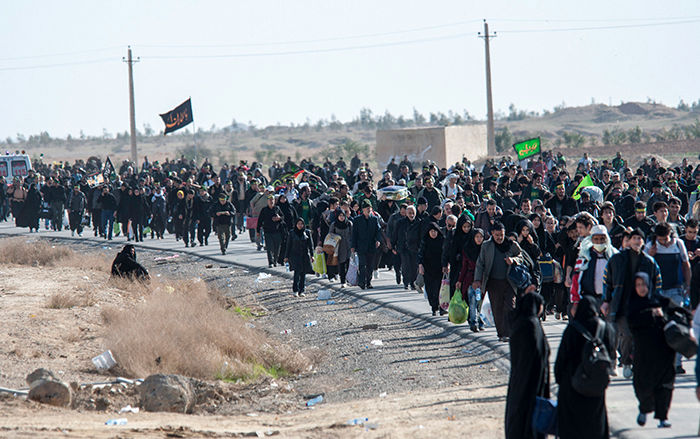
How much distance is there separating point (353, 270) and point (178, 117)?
27.6 m

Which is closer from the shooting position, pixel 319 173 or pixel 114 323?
pixel 114 323

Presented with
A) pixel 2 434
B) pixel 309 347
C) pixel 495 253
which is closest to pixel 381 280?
pixel 309 347

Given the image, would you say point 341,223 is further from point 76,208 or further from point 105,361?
point 76,208

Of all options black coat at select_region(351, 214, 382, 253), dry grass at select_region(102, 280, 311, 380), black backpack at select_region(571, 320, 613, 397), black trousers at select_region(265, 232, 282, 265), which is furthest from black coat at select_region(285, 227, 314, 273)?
black backpack at select_region(571, 320, 613, 397)

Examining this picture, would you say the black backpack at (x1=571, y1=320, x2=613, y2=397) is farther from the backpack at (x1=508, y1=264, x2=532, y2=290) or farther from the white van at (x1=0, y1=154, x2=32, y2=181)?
the white van at (x1=0, y1=154, x2=32, y2=181)

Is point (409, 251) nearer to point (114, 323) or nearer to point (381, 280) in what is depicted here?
point (381, 280)

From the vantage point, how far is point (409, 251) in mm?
16844

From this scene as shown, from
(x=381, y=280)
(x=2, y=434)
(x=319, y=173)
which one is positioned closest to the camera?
(x=2, y=434)

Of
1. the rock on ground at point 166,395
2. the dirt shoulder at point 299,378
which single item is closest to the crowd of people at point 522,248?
the dirt shoulder at point 299,378

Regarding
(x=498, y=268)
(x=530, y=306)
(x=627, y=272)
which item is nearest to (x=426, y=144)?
(x=498, y=268)

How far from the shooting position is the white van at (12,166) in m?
39.7

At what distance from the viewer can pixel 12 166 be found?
39844 millimetres

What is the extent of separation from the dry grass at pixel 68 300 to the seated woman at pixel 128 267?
28.2 inches

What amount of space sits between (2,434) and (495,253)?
6.11 metres
